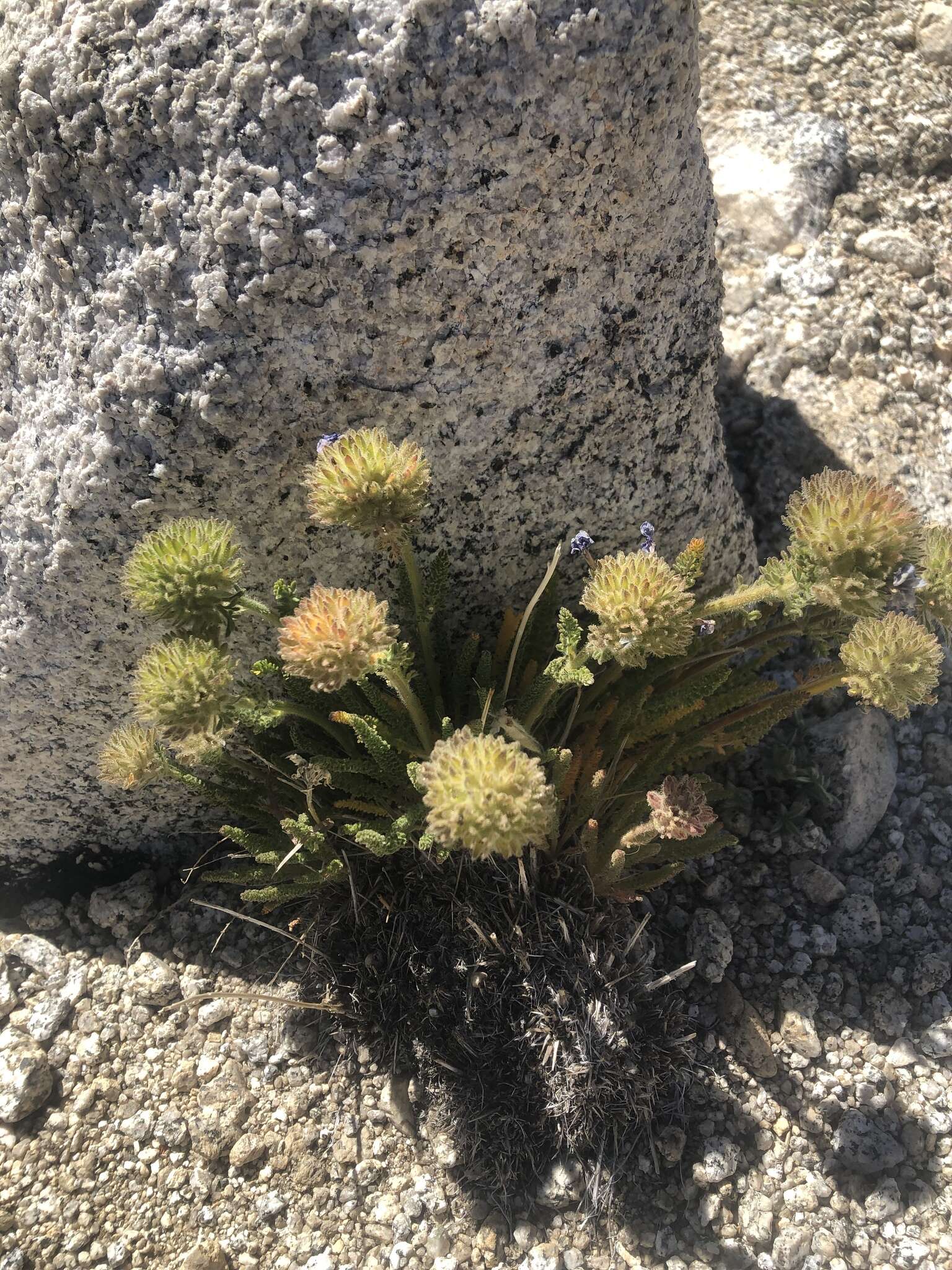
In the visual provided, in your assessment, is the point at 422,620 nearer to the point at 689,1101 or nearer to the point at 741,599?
the point at 741,599

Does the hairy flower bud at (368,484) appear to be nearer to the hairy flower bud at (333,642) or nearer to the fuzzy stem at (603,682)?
the hairy flower bud at (333,642)

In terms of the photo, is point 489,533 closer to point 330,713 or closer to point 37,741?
point 330,713

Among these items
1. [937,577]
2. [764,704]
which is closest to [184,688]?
[764,704]

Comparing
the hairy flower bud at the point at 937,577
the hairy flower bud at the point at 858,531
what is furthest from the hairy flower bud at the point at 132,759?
the hairy flower bud at the point at 937,577

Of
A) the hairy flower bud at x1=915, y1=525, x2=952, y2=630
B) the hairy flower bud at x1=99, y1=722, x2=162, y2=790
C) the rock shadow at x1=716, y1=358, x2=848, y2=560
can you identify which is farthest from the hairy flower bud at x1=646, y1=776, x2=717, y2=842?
the rock shadow at x1=716, y1=358, x2=848, y2=560

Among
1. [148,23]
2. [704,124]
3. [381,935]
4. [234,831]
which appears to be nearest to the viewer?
[148,23]

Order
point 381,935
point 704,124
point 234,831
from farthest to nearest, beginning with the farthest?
point 704,124 < point 381,935 < point 234,831

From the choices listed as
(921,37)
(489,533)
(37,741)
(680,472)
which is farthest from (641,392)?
(921,37)
